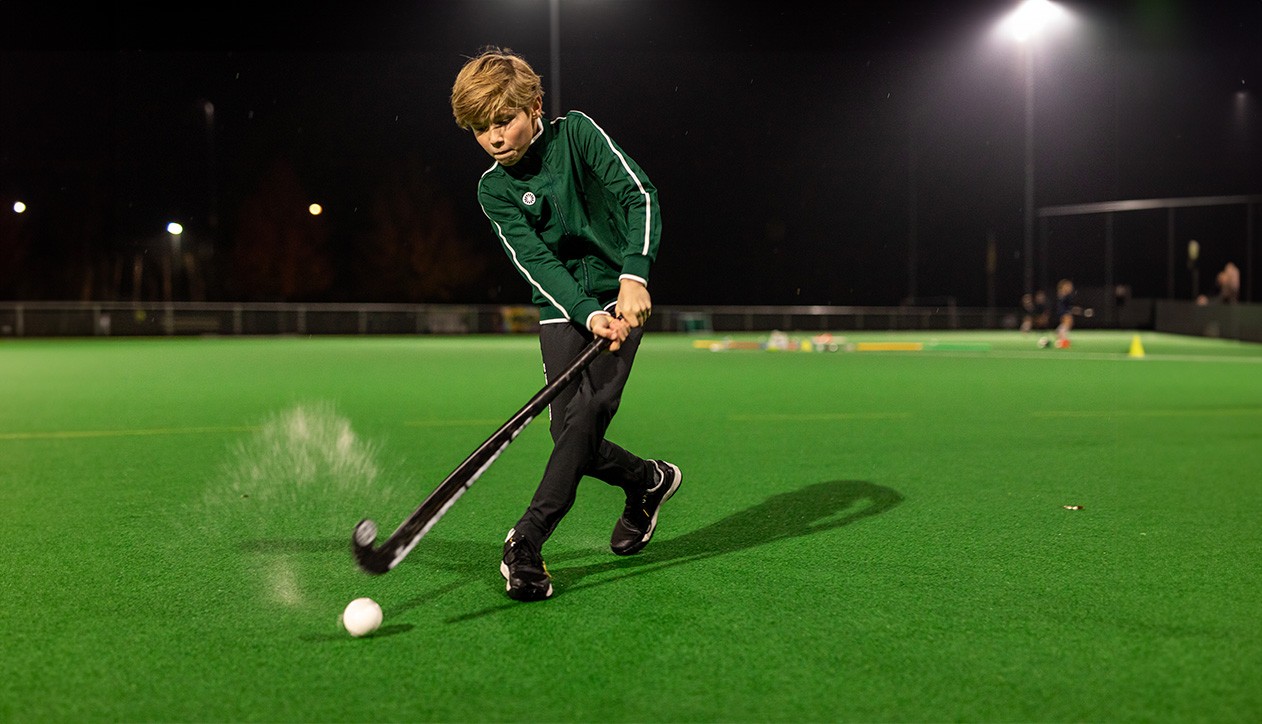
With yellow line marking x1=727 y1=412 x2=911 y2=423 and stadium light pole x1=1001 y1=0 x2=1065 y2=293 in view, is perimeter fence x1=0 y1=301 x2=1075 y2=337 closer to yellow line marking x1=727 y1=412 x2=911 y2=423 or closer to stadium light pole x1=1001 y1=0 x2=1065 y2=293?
stadium light pole x1=1001 y1=0 x2=1065 y2=293

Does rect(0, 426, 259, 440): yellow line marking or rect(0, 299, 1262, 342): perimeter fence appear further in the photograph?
rect(0, 299, 1262, 342): perimeter fence

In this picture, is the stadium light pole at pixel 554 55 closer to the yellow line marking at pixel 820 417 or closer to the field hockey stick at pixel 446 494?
the yellow line marking at pixel 820 417

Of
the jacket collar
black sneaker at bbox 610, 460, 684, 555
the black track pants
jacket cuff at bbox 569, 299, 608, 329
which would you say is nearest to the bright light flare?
black sneaker at bbox 610, 460, 684, 555

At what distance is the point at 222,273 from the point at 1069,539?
47.5 metres

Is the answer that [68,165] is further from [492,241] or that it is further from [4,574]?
[4,574]

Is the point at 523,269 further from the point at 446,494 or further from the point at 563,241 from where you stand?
the point at 446,494

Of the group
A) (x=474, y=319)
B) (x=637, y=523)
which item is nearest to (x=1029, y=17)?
(x=474, y=319)

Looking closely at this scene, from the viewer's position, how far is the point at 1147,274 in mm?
40688

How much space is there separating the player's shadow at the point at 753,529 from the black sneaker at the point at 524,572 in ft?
0.22

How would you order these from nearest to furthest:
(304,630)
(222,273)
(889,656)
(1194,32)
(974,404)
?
(889,656) → (304,630) → (974,404) → (1194,32) → (222,273)

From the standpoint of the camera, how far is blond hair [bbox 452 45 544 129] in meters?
3.64

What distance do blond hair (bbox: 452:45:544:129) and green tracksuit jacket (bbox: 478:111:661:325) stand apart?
0.71ft

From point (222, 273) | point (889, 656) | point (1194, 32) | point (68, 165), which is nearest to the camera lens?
point (889, 656)

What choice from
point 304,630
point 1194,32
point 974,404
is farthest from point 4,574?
point 1194,32
